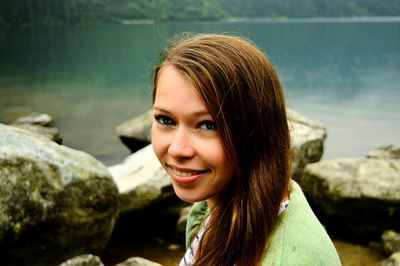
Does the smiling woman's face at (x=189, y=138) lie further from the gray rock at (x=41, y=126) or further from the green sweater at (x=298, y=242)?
the gray rock at (x=41, y=126)

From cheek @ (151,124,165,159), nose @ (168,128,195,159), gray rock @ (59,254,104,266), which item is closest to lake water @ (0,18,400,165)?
gray rock @ (59,254,104,266)

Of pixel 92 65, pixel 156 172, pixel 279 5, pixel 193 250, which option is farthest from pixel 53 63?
pixel 279 5

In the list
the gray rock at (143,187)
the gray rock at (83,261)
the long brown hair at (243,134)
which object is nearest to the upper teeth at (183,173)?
the long brown hair at (243,134)

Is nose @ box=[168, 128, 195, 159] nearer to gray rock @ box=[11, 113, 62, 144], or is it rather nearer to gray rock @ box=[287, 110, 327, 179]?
gray rock @ box=[287, 110, 327, 179]

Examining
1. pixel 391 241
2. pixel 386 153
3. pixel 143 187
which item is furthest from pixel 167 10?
pixel 391 241

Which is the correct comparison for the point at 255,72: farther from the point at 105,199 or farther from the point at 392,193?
the point at 392,193

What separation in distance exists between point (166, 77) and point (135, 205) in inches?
196

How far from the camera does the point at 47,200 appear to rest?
5160 mm

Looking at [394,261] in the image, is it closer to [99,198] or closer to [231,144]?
[99,198]

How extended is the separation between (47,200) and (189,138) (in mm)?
3655

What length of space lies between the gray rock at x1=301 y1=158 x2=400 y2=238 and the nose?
16.8 feet

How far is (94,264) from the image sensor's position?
4824 mm

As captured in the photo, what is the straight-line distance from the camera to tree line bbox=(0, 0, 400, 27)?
87562 millimetres

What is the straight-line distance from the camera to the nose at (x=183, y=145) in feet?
6.08
